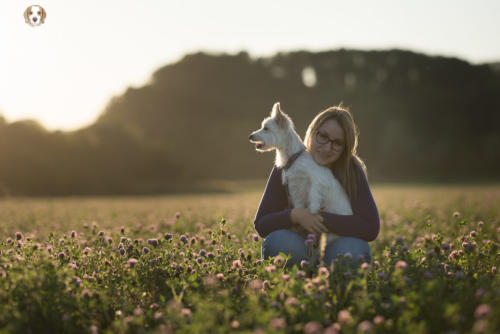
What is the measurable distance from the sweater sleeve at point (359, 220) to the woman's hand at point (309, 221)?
0.30 ft

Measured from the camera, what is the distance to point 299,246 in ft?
13.6

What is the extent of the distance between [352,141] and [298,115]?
51700mm

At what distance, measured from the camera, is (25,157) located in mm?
30641

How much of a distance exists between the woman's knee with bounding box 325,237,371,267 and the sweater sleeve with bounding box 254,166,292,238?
445mm

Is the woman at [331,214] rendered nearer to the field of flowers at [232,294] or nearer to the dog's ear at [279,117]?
the field of flowers at [232,294]

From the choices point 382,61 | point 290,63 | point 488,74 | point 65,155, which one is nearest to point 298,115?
point 290,63

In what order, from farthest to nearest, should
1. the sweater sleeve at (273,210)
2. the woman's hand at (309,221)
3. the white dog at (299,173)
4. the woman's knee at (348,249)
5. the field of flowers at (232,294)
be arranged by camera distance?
the white dog at (299,173)
the sweater sleeve at (273,210)
the woman's hand at (309,221)
the woman's knee at (348,249)
the field of flowers at (232,294)

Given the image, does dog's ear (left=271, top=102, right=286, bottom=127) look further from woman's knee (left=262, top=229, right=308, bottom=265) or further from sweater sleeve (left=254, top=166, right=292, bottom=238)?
woman's knee (left=262, top=229, right=308, bottom=265)

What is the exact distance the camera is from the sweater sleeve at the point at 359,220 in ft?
13.6

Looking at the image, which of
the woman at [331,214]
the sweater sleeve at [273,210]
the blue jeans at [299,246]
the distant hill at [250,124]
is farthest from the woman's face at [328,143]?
the distant hill at [250,124]

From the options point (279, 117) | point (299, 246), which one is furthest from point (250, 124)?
point (299, 246)

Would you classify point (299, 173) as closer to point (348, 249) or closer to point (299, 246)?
point (299, 246)

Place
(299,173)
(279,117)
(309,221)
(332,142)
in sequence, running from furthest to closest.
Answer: (279,117), (299,173), (332,142), (309,221)

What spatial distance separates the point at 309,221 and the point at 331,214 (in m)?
0.25
